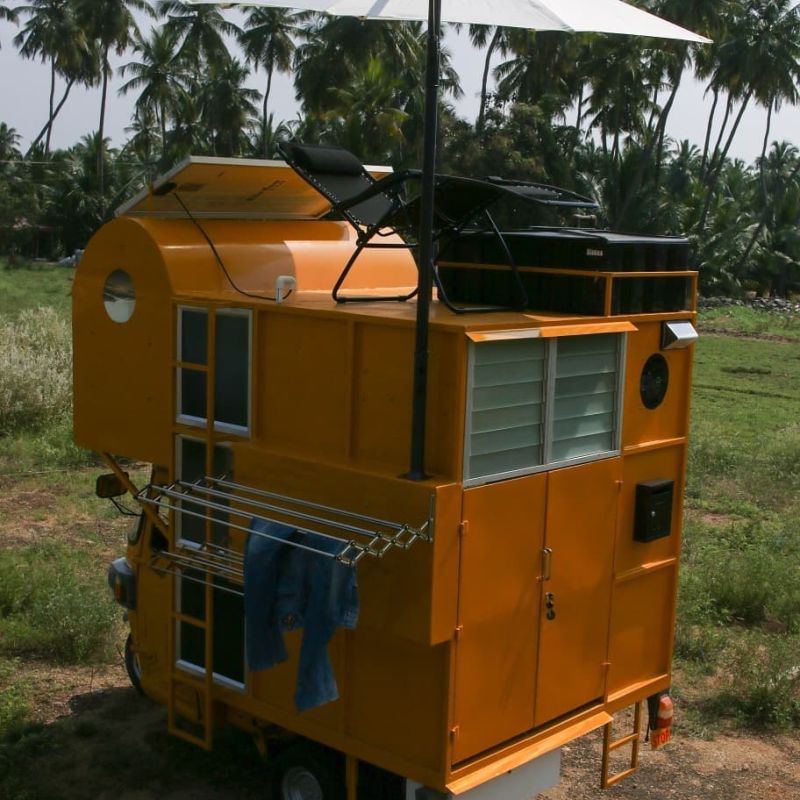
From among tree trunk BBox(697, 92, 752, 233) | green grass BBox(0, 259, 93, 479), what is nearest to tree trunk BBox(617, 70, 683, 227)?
tree trunk BBox(697, 92, 752, 233)

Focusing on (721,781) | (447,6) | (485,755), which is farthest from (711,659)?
(447,6)

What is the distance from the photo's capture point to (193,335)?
6371 millimetres

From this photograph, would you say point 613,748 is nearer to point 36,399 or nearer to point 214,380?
point 214,380

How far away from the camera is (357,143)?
37.3 m

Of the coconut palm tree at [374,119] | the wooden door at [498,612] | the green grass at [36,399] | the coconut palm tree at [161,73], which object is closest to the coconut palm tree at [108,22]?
the coconut palm tree at [161,73]

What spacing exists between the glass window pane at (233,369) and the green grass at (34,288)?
20.5 metres

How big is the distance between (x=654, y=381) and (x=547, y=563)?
125 cm

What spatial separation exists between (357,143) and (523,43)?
13.2m

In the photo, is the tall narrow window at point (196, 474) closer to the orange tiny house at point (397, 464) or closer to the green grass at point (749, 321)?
the orange tiny house at point (397, 464)

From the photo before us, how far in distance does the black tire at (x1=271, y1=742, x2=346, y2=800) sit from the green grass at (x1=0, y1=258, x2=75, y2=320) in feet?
68.4

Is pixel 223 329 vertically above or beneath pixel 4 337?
above

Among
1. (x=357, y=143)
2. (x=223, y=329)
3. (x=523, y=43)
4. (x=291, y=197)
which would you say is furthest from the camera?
(x=523, y=43)

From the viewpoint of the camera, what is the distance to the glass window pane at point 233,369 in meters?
6.16

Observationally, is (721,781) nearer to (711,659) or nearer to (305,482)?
(711,659)
